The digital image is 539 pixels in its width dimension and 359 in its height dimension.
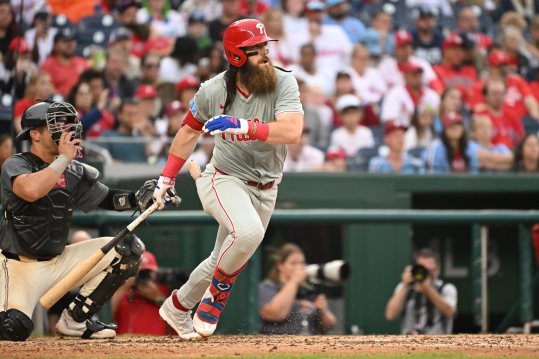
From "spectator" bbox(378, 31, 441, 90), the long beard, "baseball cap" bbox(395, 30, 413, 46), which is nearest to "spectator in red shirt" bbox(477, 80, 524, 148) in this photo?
"spectator" bbox(378, 31, 441, 90)

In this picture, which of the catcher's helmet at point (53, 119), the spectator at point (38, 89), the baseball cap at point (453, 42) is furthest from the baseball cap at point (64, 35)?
the catcher's helmet at point (53, 119)

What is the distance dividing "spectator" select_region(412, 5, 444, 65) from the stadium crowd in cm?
2

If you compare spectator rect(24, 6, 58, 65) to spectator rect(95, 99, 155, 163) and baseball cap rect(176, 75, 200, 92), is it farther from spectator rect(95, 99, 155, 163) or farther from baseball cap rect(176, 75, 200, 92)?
baseball cap rect(176, 75, 200, 92)

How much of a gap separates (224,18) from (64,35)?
195 centimetres

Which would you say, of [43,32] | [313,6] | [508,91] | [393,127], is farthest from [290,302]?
[508,91]

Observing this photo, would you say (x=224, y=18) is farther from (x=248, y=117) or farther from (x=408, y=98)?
(x=248, y=117)

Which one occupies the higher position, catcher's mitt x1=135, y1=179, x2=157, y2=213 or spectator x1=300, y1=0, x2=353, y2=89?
spectator x1=300, y1=0, x2=353, y2=89

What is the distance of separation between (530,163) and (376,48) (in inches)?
129

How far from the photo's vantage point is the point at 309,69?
12.4 metres

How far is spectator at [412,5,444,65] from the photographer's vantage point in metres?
13.7

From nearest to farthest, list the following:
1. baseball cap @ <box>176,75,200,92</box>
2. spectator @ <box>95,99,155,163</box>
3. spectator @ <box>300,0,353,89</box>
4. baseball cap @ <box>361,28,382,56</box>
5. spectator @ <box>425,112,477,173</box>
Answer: spectator @ <box>95,99,155,163</box>
spectator @ <box>425,112,477,173</box>
baseball cap @ <box>176,75,200,92</box>
spectator @ <box>300,0,353,89</box>
baseball cap @ <box>361,28,382,56</box>

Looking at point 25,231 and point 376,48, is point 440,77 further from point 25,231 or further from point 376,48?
point 25,231

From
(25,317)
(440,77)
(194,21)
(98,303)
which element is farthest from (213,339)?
(440,77)

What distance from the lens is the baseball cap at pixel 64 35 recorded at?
11742mm
